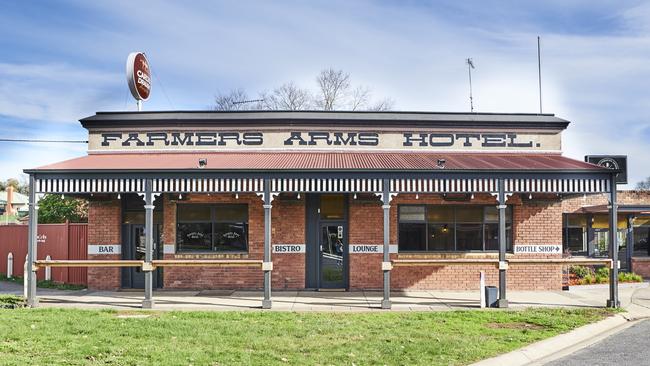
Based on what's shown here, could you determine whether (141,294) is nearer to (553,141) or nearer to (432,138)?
Answer: (432,138)

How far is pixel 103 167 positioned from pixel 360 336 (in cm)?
863

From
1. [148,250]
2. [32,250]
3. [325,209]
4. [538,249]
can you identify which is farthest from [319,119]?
[32,250]

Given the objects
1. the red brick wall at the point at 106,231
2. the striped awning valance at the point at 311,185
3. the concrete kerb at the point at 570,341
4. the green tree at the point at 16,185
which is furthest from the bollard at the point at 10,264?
the green tree at the point at 16,185

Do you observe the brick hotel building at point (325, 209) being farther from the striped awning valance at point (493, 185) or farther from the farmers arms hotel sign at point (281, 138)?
the striped awning valance at point (493, 185)

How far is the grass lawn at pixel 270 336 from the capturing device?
9195 millimetres

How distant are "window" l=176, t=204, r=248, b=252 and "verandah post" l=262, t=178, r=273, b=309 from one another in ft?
10.1

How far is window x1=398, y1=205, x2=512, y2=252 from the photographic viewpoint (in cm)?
1794

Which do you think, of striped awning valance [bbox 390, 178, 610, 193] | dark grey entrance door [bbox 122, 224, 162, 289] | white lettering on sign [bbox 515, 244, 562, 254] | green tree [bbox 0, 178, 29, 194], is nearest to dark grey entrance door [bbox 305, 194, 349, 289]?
striped awning valance [bbox 390, 178, 610, 193]

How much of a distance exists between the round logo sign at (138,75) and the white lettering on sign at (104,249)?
5.48 meters

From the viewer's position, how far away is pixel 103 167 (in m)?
15.5

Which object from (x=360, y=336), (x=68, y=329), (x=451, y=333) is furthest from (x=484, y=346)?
(x=68, y=329)

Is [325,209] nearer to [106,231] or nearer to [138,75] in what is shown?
[106,231]

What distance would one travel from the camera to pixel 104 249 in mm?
17859

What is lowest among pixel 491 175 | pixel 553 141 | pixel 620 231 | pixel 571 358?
pixel 571 358
